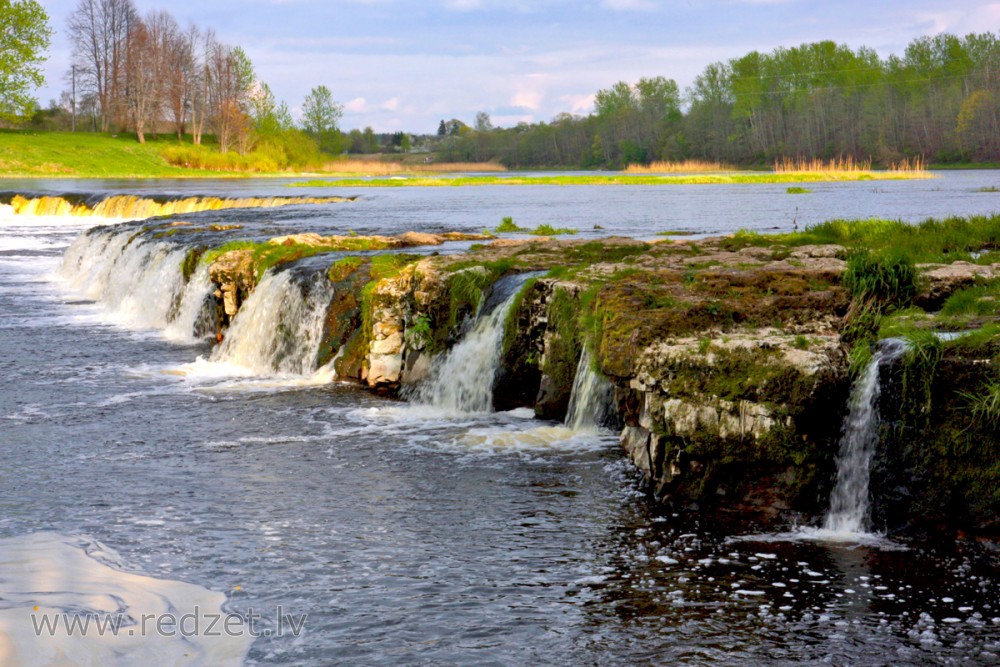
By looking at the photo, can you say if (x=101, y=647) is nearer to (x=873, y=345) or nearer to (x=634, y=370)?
(x=634, y=370)

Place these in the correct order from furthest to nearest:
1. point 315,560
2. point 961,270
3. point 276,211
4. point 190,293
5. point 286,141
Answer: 1. point 286,141
2. point 276,211
3. point 190,293
4. point 961,270
5. point 315,560

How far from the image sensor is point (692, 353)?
319 inches

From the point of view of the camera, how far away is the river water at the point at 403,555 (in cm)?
568

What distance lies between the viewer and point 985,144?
91250 millimetres

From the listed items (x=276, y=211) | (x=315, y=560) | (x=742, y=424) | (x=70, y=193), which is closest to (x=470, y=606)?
(x=315, y=560)

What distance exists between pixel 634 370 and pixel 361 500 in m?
2.57

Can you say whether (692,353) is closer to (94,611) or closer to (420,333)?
(94,611)

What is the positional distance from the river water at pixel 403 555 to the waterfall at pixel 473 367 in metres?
0.40

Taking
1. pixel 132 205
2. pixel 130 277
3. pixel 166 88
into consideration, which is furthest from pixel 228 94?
pixel 130 277

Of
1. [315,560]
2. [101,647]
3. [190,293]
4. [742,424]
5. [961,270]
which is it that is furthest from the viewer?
[190,293]

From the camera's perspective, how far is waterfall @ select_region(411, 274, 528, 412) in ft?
39.3

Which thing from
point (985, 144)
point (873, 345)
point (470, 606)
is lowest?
point (470, 606)

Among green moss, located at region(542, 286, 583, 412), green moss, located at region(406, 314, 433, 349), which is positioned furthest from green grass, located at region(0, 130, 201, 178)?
green moss, located at region(542, 286, 583, 412)

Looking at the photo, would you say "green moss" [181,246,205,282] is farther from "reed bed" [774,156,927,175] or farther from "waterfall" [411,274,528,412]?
"reed bed" [774,156,927,175]
